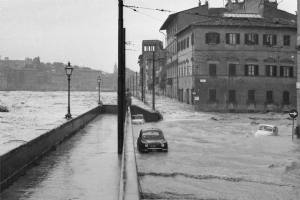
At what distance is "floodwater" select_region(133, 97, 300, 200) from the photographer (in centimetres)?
2044

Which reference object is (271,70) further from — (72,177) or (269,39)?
(72,177)

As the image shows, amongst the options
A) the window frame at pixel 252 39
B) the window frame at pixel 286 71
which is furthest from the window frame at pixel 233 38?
the window frame at pixel 286 71

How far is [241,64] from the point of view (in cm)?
7138

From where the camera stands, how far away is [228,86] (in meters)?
71.2

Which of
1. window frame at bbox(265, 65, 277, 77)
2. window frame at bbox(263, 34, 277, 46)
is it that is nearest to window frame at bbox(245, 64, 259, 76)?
window frame at bbox(265, 65, 277, 77)

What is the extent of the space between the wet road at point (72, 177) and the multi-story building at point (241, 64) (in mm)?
49935

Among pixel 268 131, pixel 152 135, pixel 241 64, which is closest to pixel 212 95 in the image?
pixel 241 64

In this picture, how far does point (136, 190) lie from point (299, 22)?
30067mm

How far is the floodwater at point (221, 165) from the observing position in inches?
805

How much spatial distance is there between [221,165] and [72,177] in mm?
15208

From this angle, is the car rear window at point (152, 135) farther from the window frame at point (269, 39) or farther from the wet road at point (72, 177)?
the window frame at point (269, 39)

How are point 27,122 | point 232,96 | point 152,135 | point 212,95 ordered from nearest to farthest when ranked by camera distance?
1. point 152,135
2. point 27,122
3. point 212,95
4. point 232,96

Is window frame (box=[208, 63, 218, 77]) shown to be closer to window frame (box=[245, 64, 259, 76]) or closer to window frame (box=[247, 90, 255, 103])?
window frame (box=[245, 64, 259, 76])

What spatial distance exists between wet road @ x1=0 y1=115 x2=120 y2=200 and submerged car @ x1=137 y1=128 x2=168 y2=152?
935cm
